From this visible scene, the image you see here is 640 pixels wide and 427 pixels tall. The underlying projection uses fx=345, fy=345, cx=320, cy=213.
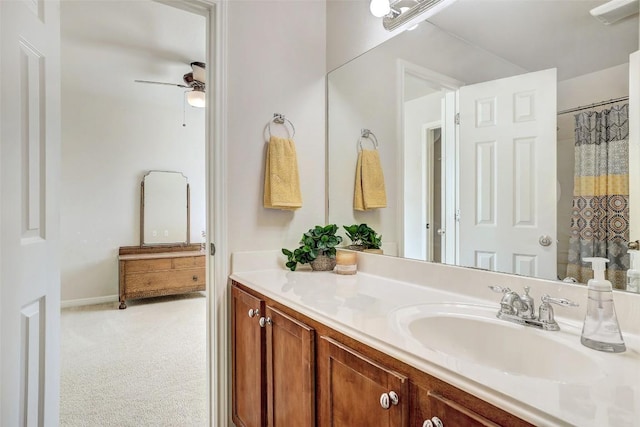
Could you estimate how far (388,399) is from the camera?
2.50 feet

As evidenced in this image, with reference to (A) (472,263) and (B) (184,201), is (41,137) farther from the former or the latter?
(B) (184,201)

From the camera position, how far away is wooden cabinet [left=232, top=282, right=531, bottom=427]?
66cm

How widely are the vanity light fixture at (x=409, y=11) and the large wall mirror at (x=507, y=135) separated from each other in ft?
0.10

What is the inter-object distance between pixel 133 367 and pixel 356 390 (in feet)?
7.57

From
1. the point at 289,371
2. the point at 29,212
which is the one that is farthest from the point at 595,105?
the point at 29,212

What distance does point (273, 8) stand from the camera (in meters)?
1.84

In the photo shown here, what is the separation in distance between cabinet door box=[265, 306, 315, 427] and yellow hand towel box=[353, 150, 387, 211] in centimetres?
82

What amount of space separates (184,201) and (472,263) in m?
4.27

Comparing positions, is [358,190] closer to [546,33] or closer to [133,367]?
[546,33]

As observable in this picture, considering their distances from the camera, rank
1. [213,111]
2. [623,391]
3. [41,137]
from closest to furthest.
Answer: [623,391] → [41,137] → [213,111]

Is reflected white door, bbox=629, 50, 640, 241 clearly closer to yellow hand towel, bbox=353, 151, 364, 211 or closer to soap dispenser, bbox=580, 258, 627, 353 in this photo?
soap dispenser, bbox=580, 258, 627, 353

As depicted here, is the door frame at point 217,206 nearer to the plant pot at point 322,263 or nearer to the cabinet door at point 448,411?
the plant pot at point 322,263

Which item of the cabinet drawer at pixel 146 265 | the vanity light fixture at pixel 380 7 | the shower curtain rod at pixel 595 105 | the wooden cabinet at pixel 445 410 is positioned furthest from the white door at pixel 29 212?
the cabinet drawer at pixel 146 265

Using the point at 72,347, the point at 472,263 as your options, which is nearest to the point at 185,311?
the point at 72,347
